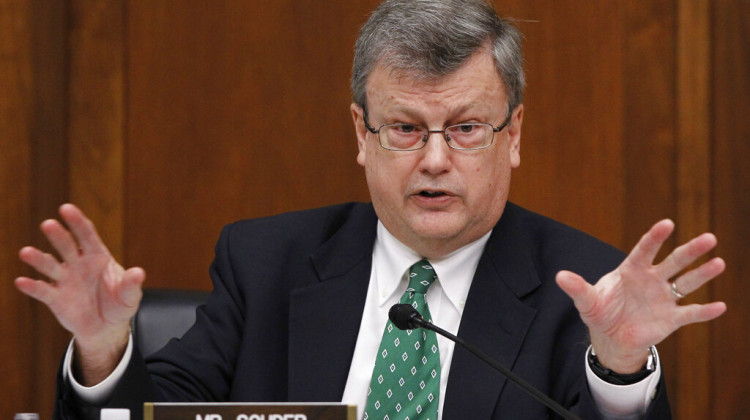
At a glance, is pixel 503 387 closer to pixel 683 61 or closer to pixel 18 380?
pixel 683 61

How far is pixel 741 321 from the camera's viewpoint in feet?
9.46

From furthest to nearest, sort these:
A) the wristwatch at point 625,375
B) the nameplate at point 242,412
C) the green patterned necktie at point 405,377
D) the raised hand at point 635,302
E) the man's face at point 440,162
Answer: the man's face at point 440,162 < the green patterned necktie at point 405,377 < the wristwatch at point 625,375 < the raised hand at point 635,302 < the nameplate at point 242,412

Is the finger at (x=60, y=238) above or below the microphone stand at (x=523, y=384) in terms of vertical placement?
above

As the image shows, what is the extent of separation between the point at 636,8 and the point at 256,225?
1.34 m

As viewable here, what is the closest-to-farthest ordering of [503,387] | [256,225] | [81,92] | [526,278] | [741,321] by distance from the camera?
1. [503,387]
2. [526,278]
3. [256,225]
4. [741,321]
5. [81,92]

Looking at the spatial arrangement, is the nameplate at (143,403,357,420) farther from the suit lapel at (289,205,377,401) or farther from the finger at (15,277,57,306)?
the suit lapel at (289,205,377,401)

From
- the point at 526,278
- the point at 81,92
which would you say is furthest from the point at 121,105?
the point at 526,278

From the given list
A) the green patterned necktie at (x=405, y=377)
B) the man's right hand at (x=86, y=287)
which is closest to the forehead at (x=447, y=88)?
the green patterned necktie at (x=405, y=377)

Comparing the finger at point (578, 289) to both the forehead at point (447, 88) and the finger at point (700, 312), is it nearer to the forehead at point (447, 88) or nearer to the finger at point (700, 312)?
the finger at point (700, 312)

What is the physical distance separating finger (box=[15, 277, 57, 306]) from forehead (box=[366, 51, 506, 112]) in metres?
0.84

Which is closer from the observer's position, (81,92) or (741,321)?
(741,321)

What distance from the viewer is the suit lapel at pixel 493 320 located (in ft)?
6.56

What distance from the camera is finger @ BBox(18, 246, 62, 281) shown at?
1507 mm

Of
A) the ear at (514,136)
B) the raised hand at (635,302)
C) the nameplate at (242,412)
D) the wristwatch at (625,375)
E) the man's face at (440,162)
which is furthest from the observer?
the ear at (514,136)
